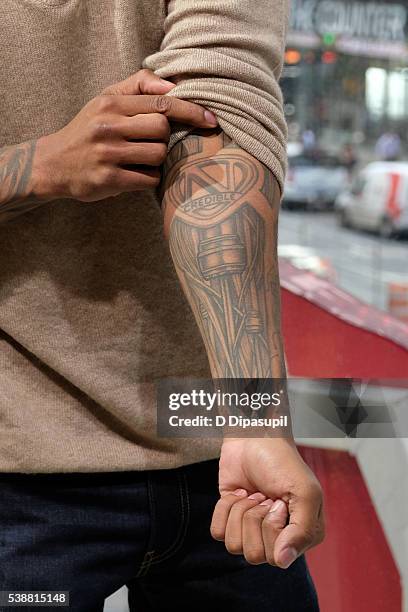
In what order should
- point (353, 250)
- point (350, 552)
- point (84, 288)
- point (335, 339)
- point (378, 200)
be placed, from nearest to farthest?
point (84, 288), point (350, 552), point (335, 339), point (378, 200), point (353, 250)

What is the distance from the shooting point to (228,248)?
0.63m

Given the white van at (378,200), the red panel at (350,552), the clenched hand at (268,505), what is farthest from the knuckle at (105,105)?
the white van at (378,200)

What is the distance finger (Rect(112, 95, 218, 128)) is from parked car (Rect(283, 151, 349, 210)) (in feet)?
15.4

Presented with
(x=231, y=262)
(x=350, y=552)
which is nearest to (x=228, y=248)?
(x=231, y=262)

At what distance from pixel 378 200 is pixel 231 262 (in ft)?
17.0

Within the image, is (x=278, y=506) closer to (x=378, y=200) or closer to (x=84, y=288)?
(x=84, y=288)

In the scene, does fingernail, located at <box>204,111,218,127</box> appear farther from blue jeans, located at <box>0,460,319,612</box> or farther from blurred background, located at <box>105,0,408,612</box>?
blurred background, located at <box>105,0,408,612</box>


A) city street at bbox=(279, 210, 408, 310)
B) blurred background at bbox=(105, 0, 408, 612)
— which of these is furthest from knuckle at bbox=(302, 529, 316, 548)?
city street at bbox=(279, 210, 408, 310)

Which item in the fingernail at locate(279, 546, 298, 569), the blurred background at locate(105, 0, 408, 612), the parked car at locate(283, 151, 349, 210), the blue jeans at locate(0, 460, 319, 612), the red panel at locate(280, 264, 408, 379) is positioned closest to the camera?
the fingernail at locate(279, 546, 298, 569)

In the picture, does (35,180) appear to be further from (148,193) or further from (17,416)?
(17,416)

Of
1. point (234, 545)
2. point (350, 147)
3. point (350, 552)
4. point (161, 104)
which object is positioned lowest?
point (350, 147)

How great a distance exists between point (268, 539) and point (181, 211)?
27cm

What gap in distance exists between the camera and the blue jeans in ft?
2.41

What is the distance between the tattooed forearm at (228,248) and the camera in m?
0.63
